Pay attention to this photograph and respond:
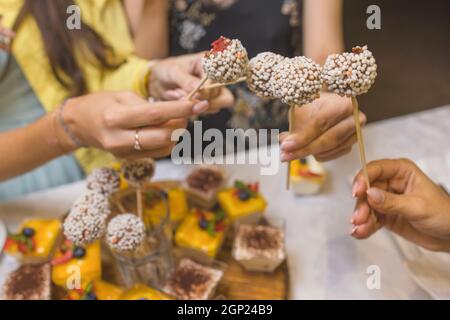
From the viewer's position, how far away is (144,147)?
70 cm

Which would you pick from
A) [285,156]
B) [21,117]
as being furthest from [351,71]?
[21,117]

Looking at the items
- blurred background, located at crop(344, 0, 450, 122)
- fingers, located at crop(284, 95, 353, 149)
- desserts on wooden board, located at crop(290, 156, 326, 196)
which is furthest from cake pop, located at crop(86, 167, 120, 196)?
blurred background, located at crop(344, 0, 450, 122)

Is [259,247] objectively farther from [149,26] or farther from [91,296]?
[149,26]

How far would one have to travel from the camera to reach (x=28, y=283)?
2.65 feet

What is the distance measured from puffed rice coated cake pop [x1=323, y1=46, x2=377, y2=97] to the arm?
75 cm

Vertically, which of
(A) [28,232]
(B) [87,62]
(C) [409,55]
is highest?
(B) [87,62]

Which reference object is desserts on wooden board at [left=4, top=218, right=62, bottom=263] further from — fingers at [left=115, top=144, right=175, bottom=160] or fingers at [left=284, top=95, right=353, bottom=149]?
fingers at [left=284, top=95, right=353, bottom=149]

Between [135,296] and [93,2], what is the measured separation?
0.76 meters

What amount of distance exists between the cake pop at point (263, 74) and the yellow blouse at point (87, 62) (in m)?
0.56

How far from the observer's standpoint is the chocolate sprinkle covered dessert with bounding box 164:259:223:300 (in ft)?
2.59

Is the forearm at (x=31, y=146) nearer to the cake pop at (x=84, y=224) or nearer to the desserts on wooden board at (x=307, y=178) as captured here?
the cake pop at (x=84, y=224)

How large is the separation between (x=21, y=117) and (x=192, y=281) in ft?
2.13


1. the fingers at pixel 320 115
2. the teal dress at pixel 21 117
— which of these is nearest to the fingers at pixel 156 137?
the fingers at pixel 320 115

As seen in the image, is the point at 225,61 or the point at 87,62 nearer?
the point at 225,61
